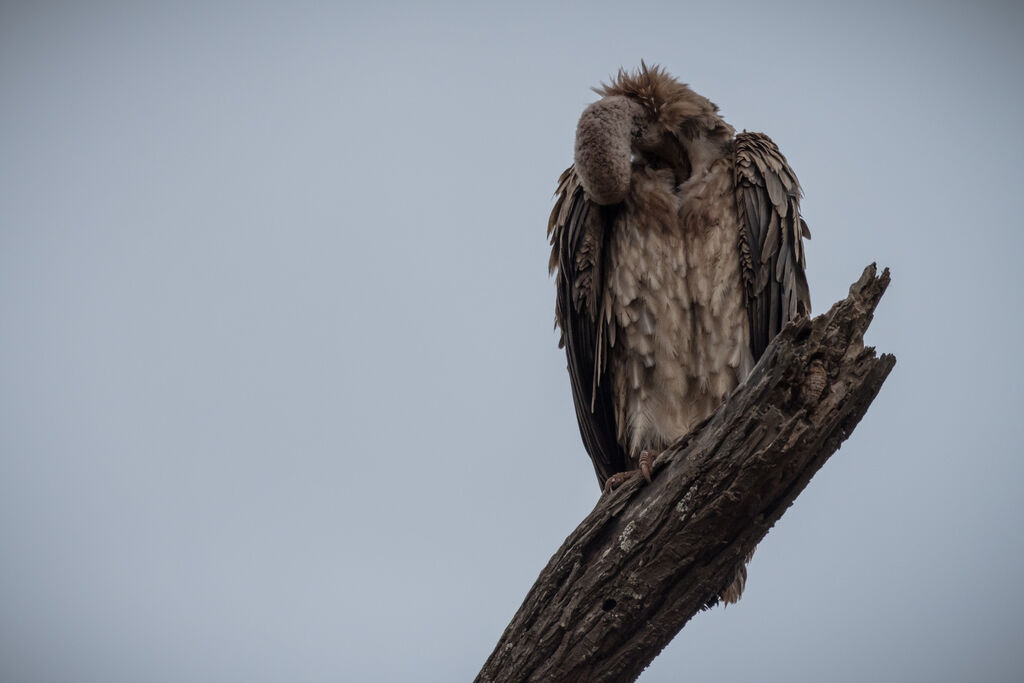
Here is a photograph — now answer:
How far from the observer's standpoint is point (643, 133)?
205 inches

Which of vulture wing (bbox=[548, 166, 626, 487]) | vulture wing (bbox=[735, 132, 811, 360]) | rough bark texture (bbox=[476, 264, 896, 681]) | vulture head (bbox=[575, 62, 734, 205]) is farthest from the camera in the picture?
vulture wing (bbox=[548, 166, 626, 487])

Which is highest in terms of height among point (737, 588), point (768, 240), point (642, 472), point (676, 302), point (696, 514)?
point (768, 240)

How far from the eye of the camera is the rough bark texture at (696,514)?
3.14 metres

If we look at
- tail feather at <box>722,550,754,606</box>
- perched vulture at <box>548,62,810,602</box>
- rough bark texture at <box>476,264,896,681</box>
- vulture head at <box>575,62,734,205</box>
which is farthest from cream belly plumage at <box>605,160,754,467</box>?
rough bark texture at <box>476,264,896,681</box>

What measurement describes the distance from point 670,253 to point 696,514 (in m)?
1.95

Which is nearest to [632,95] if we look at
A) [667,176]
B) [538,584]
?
[667,176]

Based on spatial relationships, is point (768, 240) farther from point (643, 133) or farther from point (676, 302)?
point (643, 133)

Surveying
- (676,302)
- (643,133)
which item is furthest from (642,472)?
(643,133)

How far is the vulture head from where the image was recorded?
476cm

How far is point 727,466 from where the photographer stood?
3344 mm

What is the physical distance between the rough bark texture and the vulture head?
5.77 ft

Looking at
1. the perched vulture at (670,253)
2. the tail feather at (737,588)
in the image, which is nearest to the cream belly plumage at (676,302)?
the perched vulture at (670,253)

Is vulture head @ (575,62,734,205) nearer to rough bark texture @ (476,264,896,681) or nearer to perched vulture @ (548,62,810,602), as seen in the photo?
perched vulture @ (548,62,810,602)

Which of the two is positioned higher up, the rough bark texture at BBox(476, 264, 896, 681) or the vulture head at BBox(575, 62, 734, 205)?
the vulture head at BBox(575, 62, 734, 205)
